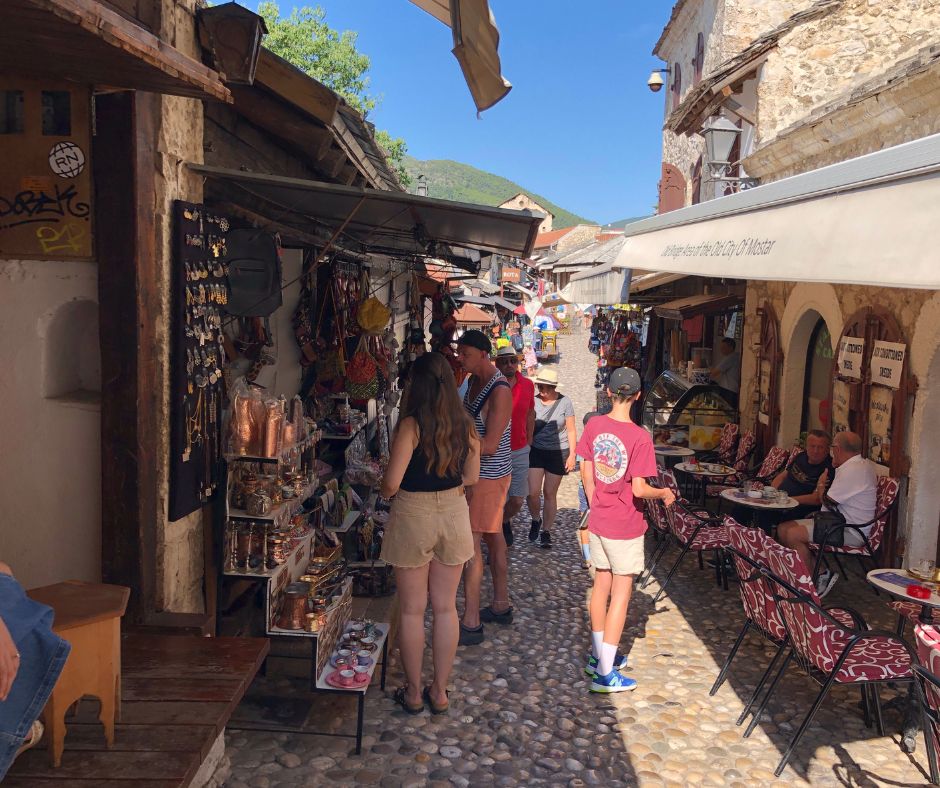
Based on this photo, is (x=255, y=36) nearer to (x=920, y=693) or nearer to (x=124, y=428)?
(x=124, y=428)

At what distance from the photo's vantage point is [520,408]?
623 centimetres

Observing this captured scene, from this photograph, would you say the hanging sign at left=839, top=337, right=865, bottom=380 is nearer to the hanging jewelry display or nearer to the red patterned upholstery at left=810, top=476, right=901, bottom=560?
the red patterned upholstery at left=810, top=476, right=901, bottom=560

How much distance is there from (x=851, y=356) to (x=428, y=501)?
16.5ft

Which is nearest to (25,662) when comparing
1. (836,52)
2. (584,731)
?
(584,731)

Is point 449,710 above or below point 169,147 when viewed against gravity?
below

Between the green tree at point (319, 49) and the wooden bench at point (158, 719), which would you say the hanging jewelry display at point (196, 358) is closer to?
the wooden bench at point (158, 719)

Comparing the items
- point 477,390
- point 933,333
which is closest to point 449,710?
point 477,390

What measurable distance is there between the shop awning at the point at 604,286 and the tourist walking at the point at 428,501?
9.67ft

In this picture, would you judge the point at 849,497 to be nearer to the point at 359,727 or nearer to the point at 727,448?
the point at 727,448

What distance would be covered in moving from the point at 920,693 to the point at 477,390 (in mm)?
2925

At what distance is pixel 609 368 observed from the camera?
16.5 metres

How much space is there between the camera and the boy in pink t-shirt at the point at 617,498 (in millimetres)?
4402

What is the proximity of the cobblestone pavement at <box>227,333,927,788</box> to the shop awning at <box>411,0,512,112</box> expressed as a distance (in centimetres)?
307

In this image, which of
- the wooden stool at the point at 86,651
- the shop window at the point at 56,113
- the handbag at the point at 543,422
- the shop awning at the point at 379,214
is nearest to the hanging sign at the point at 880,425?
the handbag at the point at 543,422
